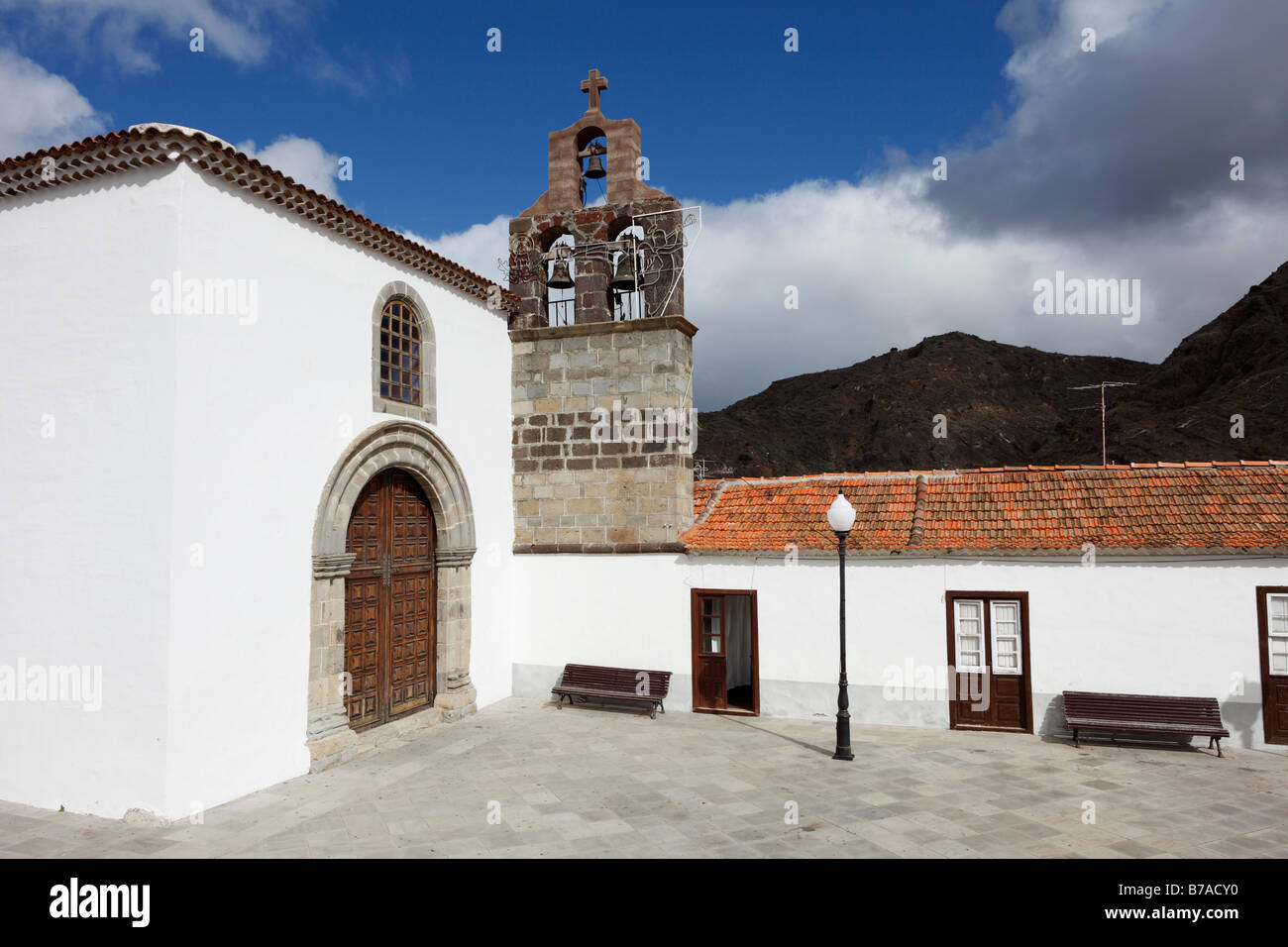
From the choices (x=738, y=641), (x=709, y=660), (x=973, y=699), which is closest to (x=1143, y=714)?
(x=973, y=699)

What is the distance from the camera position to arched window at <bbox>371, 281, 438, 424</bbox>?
9.99 meters

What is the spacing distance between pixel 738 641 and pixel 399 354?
784 cm

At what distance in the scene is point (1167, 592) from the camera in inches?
387

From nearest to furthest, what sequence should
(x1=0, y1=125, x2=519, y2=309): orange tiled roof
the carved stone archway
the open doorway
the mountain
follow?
1. (x1=0, y1=125, x2=519, y2=309): orange tiled roof
2. the carved stone archway
3. the open doorway
4. the mountain

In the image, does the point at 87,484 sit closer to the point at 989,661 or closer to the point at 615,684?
the point at 615,684

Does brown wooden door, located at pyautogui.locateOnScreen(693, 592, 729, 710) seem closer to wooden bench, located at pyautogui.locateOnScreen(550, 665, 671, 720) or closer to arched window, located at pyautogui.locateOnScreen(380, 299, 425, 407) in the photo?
wooden bench, located at pyautogui.locateOnScreen(550, 665, 671, 720)

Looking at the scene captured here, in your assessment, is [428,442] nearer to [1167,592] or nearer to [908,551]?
[908,551]

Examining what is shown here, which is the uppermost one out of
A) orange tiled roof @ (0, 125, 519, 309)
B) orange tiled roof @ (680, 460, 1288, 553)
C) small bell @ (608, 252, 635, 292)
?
small bell @ (608, 252, 635, 292)

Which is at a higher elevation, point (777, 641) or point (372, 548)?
point (372, 548)

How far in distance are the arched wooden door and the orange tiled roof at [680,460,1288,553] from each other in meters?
4.12

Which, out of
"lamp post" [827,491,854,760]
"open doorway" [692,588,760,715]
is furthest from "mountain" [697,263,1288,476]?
"lamp post" [827,491,854,760]

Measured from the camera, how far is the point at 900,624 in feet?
35.5
